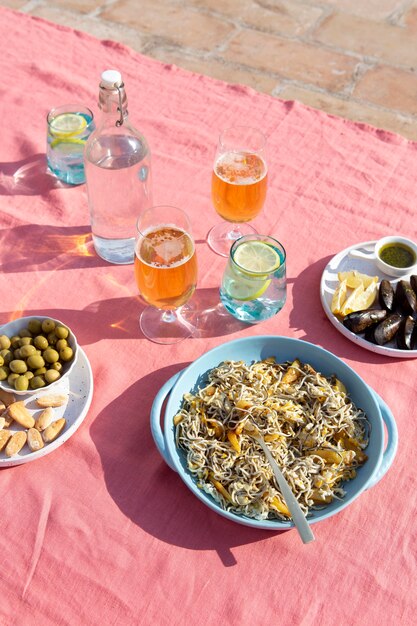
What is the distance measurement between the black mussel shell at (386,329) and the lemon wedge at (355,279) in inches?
4.6

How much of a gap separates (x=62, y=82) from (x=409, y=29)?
196 centimetres

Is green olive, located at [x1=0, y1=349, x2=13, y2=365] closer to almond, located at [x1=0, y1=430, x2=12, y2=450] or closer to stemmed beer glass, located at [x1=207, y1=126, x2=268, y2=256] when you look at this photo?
almond, located at [x1=0, y1=430, x2=12, y2=450]

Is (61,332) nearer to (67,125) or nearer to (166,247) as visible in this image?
(166,247)

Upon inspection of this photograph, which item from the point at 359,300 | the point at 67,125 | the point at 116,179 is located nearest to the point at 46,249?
the point at 116,179

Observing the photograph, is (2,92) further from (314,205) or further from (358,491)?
(358,491)

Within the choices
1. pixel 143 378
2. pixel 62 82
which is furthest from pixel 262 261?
pixel 62 82

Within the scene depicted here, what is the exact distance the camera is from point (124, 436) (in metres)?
1.33

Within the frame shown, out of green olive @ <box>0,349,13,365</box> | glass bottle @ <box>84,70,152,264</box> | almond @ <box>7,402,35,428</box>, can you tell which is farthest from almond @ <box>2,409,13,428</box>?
glass bottle @ <box>84,70,152,264</box>

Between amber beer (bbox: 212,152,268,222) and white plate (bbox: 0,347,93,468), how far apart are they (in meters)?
0.52

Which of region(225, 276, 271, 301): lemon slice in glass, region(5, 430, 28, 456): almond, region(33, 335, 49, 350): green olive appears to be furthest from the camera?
region(225, 276, 271, 301): lemon slice in glass

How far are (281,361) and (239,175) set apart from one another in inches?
19.6

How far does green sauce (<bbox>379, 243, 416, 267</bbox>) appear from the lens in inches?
62.9

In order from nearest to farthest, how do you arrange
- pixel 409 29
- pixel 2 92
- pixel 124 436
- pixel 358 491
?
pixel 358 491 < pixel 124 436 < pixel 2 92 < pixel 409 29

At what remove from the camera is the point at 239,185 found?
5.05ft
